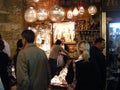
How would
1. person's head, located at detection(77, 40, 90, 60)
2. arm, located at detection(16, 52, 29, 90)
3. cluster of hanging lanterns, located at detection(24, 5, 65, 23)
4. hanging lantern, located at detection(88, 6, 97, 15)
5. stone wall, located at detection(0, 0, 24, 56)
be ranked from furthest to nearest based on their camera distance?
stone wall, located at detection(0, 0, 24, 56)
hanging lantern, located at detection(88, 6, 97, 15)
cluster of hanging lanterns, located at detection(24, 5, 65, 23)
person's head, located at detection(77, 40, 90, 60)
arm, located at detection(16, 52, 29, 90)

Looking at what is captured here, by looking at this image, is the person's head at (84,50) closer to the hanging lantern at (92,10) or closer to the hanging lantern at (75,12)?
the hanging lantern at (92,10)

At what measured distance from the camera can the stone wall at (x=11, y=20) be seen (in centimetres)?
1180

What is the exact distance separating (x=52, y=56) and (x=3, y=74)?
570 cm

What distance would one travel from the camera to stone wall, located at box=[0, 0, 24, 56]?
11.8 metres

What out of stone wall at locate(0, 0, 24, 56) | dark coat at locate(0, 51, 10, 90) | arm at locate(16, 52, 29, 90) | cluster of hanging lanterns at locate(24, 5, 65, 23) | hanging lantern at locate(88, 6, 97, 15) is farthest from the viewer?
stone wall at locate(0, 0, 24, 56)

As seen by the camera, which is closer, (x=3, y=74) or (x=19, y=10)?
(x=3, y=74)

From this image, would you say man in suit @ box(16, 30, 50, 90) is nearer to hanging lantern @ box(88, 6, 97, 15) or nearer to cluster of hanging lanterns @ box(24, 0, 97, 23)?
cluster of hanging lanterns @ box(24, 0, 97, 23)

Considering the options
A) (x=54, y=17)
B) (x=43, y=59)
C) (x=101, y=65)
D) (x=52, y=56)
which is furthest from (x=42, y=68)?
(x=52, y=56)

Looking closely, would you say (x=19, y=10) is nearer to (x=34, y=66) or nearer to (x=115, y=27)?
(x=115, y=27)

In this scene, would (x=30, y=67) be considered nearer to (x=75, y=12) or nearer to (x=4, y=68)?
(x=4, y=68)

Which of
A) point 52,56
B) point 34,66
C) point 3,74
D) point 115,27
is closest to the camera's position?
point 34,66

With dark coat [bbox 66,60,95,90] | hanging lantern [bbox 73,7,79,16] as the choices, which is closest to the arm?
dark coat [bbox 66,60,95,90]

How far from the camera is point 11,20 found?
39.8ft

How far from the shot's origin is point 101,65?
6.42 m
